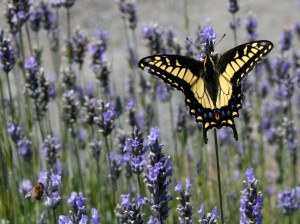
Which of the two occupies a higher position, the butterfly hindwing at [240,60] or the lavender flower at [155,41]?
the lavender flower at [155,41]

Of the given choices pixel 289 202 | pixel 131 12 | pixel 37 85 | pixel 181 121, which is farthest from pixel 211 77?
pixel 131 12

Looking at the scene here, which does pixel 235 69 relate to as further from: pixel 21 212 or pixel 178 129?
pixel 21 212

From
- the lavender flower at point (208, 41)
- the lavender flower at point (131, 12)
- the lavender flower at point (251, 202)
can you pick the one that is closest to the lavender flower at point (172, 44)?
the lavender flower at point (131, 12)

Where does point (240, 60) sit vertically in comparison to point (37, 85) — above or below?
below

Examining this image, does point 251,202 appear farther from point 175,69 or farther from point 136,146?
point 175,69

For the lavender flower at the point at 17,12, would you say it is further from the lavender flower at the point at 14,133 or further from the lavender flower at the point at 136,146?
the lavender flower at the point at 136,146

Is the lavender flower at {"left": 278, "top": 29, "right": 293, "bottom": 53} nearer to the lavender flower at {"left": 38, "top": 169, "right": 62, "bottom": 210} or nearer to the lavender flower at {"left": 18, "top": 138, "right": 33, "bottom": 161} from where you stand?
the lavender flower at {"left": 18, "top": 138, "right": 33, "bottom": 161}

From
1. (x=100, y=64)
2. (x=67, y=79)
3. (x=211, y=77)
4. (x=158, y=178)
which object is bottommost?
(x=158, y=178)
